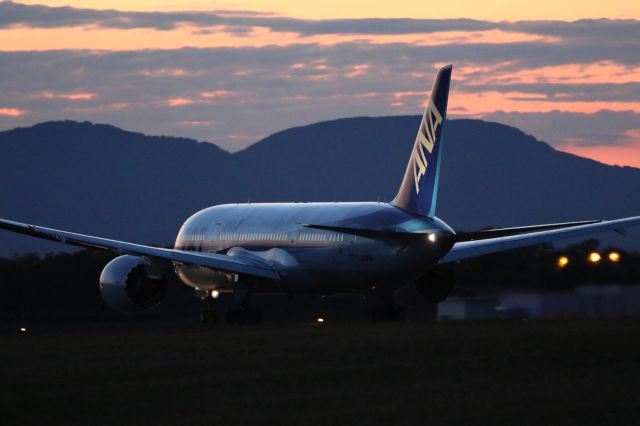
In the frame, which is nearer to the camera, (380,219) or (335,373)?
(335,373)

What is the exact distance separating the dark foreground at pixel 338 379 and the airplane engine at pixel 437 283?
1040 cm

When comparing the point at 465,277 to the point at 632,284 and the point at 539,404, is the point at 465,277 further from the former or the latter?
the point at 539,404

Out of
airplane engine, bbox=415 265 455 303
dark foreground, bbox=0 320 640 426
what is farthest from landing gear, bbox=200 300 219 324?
dark foreground, bbox=0 320 640 426

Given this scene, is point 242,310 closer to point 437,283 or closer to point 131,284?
point 131,284

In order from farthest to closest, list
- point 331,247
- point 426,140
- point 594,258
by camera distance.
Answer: point 594,258, point 331,247, point 426,140

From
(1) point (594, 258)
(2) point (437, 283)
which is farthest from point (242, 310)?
(1) point (594, 258)

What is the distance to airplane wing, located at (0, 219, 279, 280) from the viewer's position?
39875 mm

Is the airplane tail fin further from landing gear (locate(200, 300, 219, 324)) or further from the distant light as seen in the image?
landing gear (locate(200, 300, 219, 324))

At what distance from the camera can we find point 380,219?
38.6 meters

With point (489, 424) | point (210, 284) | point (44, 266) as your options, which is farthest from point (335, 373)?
point (44, 266)

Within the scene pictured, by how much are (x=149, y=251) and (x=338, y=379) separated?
61.0ft

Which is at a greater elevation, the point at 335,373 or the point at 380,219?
the point at 380,219

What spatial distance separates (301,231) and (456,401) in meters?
22.6

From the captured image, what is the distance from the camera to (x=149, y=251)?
4069 centimetres
